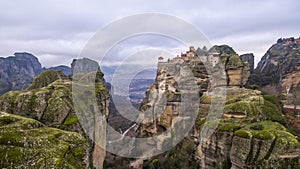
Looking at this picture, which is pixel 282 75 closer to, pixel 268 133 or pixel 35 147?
pixel 268 133

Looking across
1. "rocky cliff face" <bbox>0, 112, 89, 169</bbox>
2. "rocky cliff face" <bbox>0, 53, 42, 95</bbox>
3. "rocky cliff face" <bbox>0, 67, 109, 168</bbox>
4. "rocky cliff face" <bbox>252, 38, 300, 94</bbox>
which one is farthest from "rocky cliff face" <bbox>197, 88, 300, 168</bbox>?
"rocky cliff face" <bbox>0, 53, 42, 95</bbox>

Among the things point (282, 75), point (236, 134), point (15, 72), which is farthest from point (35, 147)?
point (15, 72)

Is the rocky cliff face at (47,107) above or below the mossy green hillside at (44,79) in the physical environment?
below

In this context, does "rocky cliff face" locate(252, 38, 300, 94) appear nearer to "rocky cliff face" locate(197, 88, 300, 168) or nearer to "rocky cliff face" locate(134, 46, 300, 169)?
"rocky cliff face" locate(134, 46, 300, 169)

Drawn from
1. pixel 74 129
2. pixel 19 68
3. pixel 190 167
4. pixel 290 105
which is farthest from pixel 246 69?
pixel 19 68

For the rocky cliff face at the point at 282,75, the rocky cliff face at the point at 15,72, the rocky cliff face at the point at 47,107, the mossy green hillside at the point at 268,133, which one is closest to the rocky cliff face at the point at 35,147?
the rocky cliff face at the point at 47,107

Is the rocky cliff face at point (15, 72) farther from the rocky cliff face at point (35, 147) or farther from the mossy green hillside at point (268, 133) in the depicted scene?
the mossy green hillside at point (268, 133)
